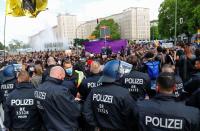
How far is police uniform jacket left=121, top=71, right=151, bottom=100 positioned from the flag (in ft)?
26.3

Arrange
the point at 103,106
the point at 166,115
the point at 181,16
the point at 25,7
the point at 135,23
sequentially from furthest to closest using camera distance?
the point at 135,23 < the point at 181,16 < the point at 25,7 < the point at 103,106 < the point at 166,115

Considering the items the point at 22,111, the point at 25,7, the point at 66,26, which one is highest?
the point at 66,26

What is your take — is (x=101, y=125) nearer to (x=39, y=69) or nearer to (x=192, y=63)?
(x=39, y=69)

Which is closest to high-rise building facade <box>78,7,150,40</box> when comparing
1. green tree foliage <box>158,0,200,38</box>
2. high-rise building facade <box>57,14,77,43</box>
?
high-rise building facade <box>57,14,77,43</box>

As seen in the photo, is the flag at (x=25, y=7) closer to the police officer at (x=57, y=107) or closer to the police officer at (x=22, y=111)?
the police officer at (x=22, y=111)

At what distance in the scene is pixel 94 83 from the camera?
6883 millimetres

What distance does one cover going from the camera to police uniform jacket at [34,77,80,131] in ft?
17.8

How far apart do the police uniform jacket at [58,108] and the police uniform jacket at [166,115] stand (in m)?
1.44

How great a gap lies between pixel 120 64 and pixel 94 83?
140cm

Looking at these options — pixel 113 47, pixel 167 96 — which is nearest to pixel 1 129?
pixel 167 96

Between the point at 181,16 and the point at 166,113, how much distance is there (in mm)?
65980

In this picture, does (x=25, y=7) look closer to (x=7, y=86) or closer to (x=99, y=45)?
(x=7, y=86)

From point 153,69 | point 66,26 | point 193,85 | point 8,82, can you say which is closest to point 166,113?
point 193,85

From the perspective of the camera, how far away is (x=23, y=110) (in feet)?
19.8
